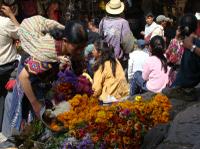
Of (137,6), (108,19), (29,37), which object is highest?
(29,37)

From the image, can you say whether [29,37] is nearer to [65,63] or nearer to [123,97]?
[65,63]

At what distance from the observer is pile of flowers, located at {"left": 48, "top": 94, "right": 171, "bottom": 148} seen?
520 centimetres

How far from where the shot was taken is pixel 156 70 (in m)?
9.20

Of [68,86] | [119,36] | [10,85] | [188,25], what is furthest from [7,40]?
[119,36]

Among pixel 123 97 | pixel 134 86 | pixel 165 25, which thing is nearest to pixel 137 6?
pixel 165 25

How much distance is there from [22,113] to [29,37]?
3.07 feet

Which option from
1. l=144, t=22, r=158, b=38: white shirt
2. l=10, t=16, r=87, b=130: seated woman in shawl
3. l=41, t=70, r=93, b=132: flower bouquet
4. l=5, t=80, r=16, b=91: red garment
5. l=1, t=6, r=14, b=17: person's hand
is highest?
l=10, t=16, r=87, b=130: seated woman in shawl

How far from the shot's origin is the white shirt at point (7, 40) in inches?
304

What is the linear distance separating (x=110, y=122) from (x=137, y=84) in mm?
4374

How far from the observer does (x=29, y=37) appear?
5.78 meters

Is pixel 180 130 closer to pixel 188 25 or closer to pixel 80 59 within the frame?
pixel 80 59

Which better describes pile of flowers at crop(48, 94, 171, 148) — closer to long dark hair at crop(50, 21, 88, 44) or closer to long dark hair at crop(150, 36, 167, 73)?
long dark hair at crop(50, 21, 88, 44)

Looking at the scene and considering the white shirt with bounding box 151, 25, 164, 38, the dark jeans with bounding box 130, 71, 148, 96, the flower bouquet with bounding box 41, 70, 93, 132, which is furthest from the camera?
the white shirt with bounding box 151, 25, 164, 38

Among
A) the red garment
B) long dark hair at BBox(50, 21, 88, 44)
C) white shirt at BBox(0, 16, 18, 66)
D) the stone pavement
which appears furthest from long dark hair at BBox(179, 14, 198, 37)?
long dark hair at BBox(50, 21, 88, 44)
